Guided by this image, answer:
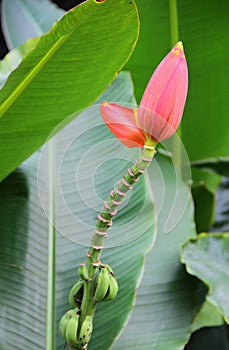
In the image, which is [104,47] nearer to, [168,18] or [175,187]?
[175,187]

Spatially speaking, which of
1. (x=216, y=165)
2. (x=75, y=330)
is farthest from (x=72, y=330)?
(x=216, y=165)

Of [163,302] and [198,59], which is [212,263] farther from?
[198,59]

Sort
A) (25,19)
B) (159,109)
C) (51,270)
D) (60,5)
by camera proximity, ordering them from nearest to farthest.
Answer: (159,109)
(51,270)
(25,19)
(60,5)

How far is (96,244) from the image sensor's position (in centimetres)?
48

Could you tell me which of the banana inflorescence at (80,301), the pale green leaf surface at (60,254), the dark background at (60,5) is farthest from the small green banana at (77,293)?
the dark background at (60,5)

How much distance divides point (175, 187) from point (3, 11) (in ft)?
2.27

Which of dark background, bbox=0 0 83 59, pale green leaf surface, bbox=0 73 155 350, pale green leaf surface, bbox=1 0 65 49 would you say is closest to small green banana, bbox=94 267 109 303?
pale green leaf surface, bbox=0 73 155 350

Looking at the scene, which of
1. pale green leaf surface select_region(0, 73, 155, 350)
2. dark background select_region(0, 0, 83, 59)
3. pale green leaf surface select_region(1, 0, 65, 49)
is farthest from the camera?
dark background select_region(0, 0, 83, 59)

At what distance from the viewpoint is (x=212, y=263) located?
77 centimetres

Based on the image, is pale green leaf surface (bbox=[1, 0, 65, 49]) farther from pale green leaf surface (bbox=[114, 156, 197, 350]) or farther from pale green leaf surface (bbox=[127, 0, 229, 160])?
pale green leaf surface (bbox=[114, 156, 197, 350])

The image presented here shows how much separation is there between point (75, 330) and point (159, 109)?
0.69 ft

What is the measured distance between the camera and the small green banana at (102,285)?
1.61ft

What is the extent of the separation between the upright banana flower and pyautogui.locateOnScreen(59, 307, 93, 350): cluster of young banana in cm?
17

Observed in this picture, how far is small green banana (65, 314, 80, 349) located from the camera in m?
0.50
